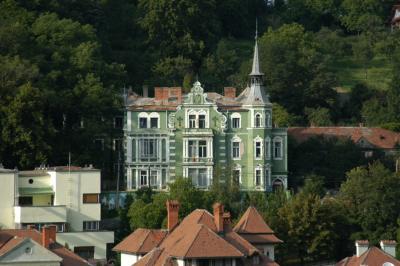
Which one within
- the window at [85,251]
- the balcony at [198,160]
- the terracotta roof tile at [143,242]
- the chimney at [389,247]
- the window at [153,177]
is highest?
the balcony at [198,160]

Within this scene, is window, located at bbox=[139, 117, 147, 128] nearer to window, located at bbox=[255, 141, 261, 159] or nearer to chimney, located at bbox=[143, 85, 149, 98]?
chimney, located at bbox=[143, 85, 149, 98]

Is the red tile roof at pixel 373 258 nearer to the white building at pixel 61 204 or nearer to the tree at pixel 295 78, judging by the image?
the white building at pixel 61 204

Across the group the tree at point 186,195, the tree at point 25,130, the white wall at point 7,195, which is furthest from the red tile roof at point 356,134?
the white wall at point 7,195

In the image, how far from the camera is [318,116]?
130 meters

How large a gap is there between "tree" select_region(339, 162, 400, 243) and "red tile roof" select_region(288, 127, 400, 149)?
11.7 metres

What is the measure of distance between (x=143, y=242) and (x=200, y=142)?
25.5m

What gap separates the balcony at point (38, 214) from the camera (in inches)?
4129

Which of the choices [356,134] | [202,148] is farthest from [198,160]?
[356,134]

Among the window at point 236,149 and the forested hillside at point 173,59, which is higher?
the forested hillside at point 173,59

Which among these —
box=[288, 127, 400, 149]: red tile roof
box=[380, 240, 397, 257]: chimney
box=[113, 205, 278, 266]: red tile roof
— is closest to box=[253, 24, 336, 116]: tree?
box=[288, 127, 400, 149]: red tile roof

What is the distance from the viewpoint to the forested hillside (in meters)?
114

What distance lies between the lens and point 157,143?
11731 cm

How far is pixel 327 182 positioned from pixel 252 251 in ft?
98.1

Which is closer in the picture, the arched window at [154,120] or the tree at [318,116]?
the arched window at [154,120]
